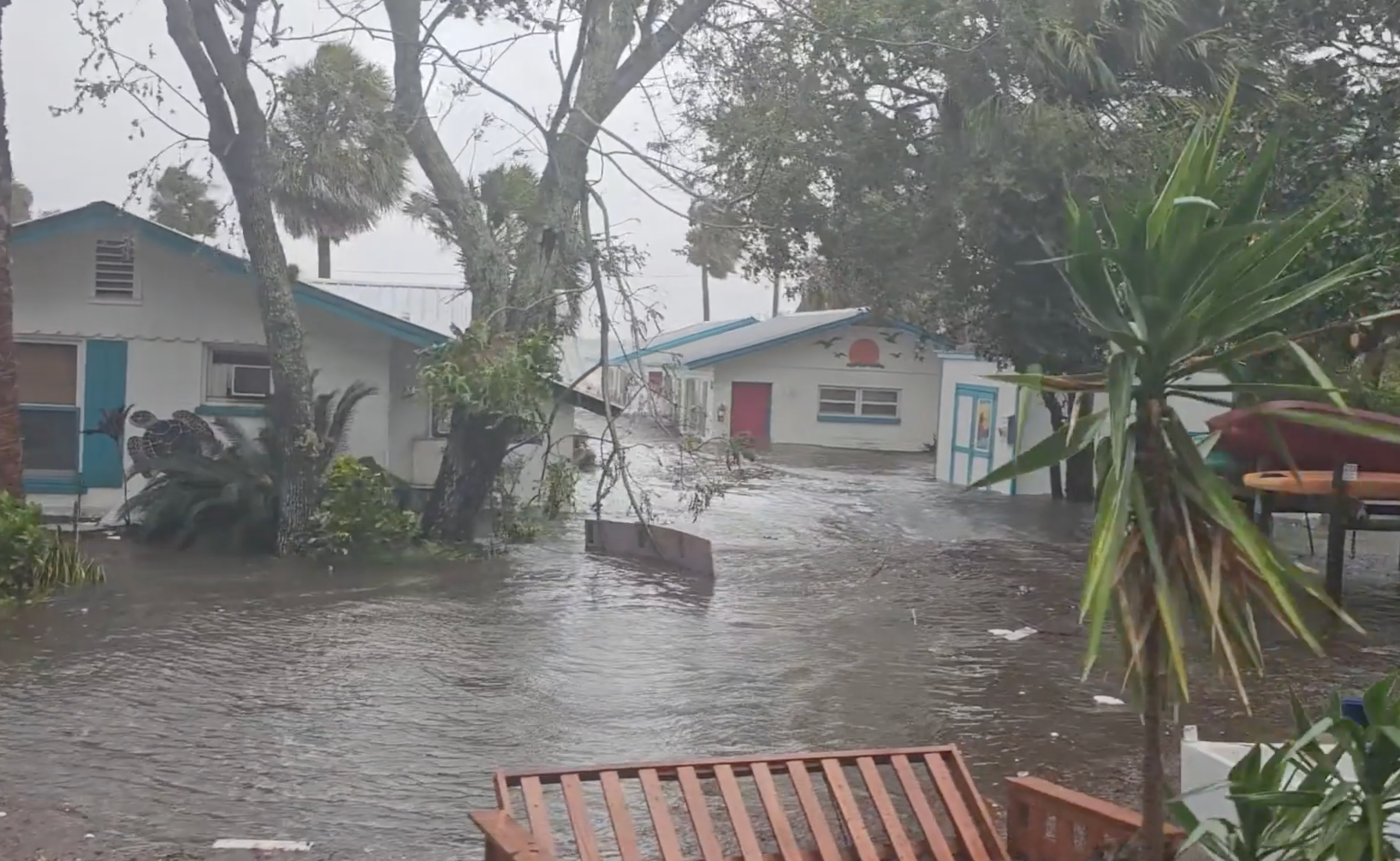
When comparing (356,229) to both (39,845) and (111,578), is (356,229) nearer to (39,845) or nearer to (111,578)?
(111,578)

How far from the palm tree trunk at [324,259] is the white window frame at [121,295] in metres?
19.6

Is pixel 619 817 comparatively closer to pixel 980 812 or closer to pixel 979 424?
pixel 980 812

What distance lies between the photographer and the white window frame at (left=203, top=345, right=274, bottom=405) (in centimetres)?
1830

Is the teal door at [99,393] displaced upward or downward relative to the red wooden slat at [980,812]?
upward

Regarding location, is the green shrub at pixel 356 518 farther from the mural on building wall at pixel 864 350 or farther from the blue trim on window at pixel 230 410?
the mural on building wall at pixel 864 350

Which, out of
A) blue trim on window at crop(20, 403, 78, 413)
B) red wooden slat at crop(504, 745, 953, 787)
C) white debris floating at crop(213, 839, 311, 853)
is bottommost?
white debris floating at crop(213, 839, 311, 853)

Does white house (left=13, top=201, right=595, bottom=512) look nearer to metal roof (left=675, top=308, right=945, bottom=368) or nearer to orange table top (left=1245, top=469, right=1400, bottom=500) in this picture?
orange table top (left=1245, top=469, right=1400, bottom=500)

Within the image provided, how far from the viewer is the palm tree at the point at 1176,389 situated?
3.51m

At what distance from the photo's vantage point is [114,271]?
1783 cm

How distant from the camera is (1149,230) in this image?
361 cm

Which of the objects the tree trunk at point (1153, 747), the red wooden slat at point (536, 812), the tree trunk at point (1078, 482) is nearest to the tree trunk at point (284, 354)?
the red wooden slat at point (536, 812)

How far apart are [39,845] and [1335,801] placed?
524 centimetres

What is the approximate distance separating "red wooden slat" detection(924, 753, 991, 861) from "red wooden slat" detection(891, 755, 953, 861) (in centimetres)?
6

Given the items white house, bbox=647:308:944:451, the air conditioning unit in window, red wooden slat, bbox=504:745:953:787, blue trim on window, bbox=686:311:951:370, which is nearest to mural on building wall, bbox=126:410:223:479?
the air conditioning unit in window
